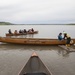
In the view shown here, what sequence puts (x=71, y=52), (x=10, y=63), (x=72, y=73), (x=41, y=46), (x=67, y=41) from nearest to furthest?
(x=72, y=73), (x=10, y=63), (x=71, y=52), (x=67, y=41), (x=41, y=46)

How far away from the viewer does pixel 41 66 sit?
898 centimetres

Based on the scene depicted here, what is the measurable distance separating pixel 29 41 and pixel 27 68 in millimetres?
10930

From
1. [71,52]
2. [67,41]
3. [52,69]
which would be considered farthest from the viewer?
[67,41]

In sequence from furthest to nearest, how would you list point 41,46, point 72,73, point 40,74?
point 41,46 → point 72,73 → point 40,74

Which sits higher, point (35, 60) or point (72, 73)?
point (35, 60)

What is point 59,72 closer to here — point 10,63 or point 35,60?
point 35,60

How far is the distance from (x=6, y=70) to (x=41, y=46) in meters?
9.70

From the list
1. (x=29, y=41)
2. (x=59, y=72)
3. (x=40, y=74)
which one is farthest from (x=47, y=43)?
(x=40, y=74)

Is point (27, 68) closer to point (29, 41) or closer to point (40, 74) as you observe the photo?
point (40, 74)

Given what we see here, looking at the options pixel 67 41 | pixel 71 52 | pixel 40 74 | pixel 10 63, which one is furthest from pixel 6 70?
pixel 67 41

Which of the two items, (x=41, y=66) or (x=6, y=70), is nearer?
(x=41, y=66)

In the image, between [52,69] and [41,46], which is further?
[41,46]

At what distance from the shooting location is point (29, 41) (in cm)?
1975

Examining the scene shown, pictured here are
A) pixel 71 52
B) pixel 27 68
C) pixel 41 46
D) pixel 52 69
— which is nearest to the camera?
pixel 27 68
